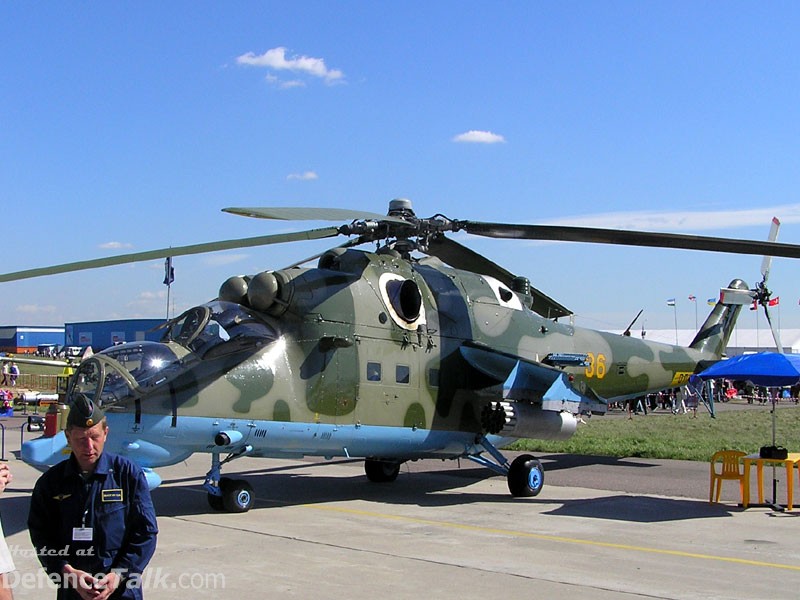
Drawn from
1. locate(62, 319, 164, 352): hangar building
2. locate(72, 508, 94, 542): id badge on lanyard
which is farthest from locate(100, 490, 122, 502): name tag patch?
locate(62, 319, 164, 352): hangar building

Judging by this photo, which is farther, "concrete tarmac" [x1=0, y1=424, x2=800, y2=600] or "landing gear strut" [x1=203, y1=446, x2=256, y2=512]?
"landing gear strut" [x1=203, y1=446, x2=256, y2=512]

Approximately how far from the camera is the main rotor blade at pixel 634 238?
10359mm

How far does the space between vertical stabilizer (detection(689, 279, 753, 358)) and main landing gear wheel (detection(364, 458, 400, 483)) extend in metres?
7.32

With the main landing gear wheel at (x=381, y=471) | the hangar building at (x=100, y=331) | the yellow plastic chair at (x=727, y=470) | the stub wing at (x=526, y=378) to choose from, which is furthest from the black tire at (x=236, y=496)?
the hangar building at (x=100, y=331)

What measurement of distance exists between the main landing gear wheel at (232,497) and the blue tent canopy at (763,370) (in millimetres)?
6598

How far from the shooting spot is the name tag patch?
13.7ft

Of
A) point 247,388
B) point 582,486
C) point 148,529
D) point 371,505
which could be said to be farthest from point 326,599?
point 582,486

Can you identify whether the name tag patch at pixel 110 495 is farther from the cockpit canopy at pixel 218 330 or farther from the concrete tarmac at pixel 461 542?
the cockpit canopy at pixel 218 330

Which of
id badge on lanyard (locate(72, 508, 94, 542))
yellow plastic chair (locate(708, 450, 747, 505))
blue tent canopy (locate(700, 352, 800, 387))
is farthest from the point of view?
yellow plastic chair (locate(708, 450, 747, 505))

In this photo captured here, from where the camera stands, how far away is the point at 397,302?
1270 centimetres

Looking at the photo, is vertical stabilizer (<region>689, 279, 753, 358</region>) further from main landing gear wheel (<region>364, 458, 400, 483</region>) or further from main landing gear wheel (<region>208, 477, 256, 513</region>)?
main landing gear wheel (<region>208, 477, 256, 513</region>)

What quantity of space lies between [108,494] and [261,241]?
7.63m

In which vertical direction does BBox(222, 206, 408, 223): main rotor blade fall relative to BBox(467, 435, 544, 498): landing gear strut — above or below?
above

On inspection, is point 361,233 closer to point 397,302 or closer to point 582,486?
point 397,302
